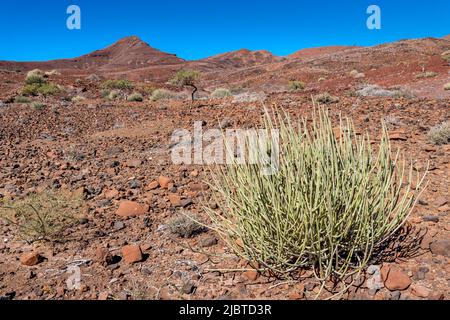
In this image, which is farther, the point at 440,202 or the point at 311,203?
the point at 440,202

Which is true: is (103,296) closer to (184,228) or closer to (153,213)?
(184,228)

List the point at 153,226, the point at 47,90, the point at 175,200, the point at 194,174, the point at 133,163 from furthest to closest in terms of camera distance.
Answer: the point at 47,90 < the point at 133,163 < the point at 194,174 < the point at 175,200 < the point at 153,226

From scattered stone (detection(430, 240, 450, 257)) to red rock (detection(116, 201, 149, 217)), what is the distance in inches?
96.5

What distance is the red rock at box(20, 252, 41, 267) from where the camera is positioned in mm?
2932

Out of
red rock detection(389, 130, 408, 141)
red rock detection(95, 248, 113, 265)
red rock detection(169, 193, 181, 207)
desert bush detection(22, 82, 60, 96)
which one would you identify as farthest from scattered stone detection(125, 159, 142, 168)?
desert bush detection(22, 82, 60, 96)

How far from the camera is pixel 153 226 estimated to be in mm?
3459

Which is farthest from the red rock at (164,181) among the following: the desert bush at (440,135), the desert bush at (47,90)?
the desert bush at (47,90)

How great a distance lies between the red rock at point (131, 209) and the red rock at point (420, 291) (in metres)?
2.42

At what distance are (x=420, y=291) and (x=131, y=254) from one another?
195 centimetres

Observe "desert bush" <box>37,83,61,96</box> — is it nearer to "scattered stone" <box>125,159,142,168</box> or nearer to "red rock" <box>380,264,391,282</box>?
"scattered stone" <box>125,159,142,168</box>

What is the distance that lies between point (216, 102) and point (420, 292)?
7.85 meters

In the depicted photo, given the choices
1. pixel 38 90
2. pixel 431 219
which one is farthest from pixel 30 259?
pixel 38 90

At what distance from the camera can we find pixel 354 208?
2365 mm
